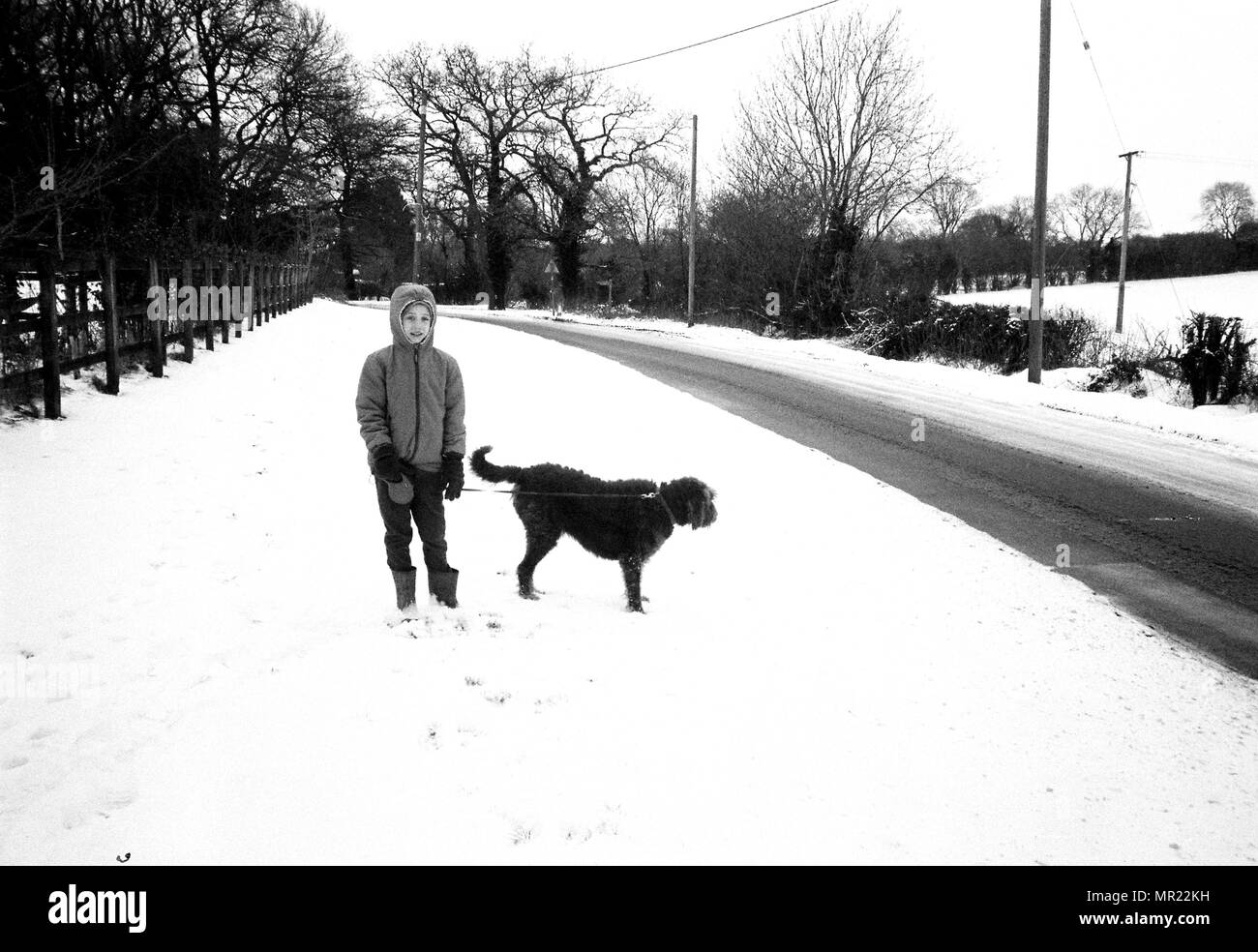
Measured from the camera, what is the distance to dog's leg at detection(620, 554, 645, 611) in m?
5.17

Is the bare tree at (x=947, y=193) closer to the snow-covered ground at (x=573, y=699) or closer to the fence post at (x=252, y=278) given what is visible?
the fence post at (x=252, y=278)

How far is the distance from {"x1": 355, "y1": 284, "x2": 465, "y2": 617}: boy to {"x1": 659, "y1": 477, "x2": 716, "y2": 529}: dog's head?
A: 1345 millimetres

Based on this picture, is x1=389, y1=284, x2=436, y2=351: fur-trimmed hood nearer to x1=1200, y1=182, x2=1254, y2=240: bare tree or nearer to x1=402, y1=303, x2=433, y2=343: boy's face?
x1=402, y1=303, x2=433, y2=343: boy's face

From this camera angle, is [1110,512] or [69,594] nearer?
[69,594]

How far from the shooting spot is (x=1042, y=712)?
4.09 meters

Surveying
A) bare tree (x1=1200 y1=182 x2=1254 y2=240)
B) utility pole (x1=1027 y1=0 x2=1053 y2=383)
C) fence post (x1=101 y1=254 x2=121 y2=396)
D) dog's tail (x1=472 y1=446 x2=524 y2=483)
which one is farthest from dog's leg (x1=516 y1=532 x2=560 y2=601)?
bare tree (x1=1200 y1=182 x2=1254 y2=240)

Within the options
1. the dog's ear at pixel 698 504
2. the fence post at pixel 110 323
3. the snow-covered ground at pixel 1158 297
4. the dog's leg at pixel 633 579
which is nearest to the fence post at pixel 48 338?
the fence post at pixel 110 323

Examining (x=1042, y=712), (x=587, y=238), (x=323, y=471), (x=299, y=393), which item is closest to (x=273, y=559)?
(x=323, y=471)

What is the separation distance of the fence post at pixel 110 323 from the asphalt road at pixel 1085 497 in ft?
27.1

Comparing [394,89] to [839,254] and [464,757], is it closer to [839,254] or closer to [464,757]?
[839,254]

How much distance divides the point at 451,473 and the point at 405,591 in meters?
0.77

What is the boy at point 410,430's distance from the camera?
449cm
